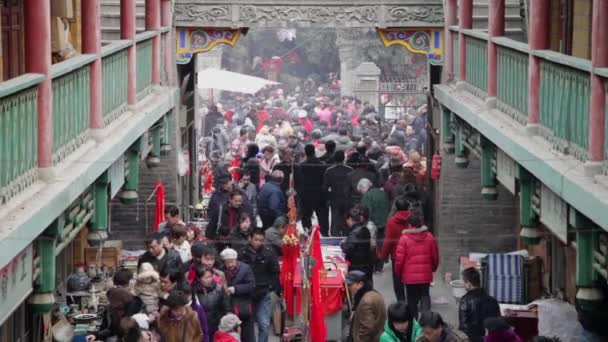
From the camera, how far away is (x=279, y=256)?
18484 millimetres

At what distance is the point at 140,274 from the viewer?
1452 centimetres

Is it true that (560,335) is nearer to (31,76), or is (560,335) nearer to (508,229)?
(31,76)

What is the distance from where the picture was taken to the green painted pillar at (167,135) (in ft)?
68.9

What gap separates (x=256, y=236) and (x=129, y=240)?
19.2 ft

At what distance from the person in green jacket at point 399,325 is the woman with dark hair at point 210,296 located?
8.90 feet

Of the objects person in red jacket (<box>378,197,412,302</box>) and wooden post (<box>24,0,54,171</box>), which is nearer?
wooden post (<box>24,0,54,171</box>)

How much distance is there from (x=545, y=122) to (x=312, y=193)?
9.83 meters

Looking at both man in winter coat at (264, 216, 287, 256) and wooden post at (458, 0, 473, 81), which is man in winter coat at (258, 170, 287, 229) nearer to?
man in winter coat at (264, 216, 287, 256)

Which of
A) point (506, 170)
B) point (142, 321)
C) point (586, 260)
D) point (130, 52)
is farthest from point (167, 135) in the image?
point (586, 260)

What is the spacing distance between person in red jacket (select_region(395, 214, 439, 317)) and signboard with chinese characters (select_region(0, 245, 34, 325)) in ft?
23.5

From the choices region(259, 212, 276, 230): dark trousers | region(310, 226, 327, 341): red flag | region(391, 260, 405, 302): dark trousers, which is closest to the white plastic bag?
region(310, 226, 327, 341): red flag

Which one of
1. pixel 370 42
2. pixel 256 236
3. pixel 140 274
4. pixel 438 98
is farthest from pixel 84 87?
pixel 370 42

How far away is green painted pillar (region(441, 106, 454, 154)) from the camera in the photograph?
68.1 feet

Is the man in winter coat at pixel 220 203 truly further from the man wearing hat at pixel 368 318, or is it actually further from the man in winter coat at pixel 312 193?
the man wearing hat at pixel 368 318
